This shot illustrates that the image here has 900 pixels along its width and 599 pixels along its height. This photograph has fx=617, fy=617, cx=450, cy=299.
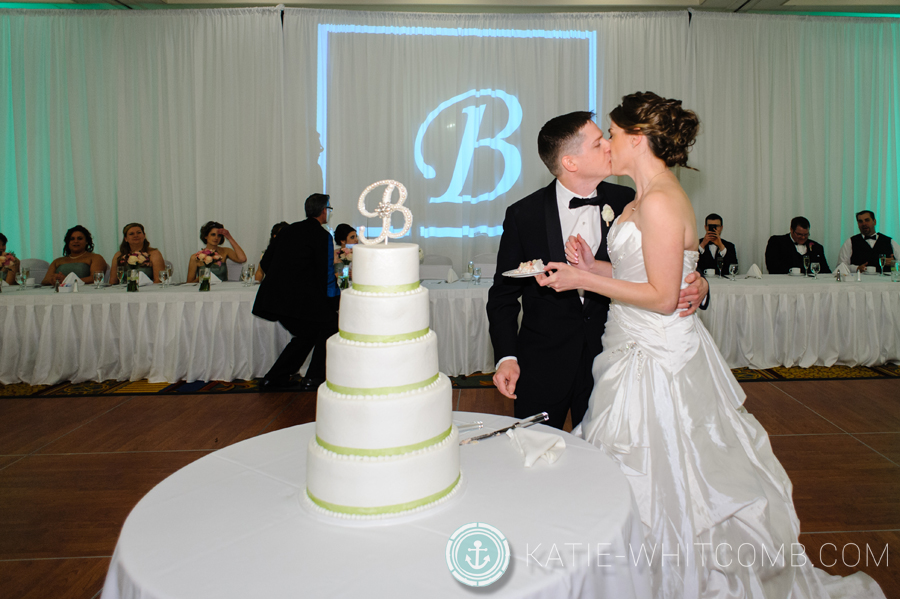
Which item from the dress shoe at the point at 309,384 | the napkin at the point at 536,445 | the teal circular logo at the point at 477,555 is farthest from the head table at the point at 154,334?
the teal circular logo at the point at 477,555

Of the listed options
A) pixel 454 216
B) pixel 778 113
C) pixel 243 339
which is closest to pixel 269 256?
pixel 243 339

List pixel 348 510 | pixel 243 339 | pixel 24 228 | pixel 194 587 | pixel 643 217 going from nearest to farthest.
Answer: pixel 194 587 < pixel 348 510 < pixel 643 217 < pixel 243 339 < pixel 24 228

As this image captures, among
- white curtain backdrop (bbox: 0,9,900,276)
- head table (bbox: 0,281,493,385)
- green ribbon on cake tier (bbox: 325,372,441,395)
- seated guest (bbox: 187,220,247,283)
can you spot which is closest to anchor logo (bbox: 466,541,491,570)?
green ribbon on cake tier (bbox: 325,372,441,395)

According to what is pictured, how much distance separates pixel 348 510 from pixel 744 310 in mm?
5131

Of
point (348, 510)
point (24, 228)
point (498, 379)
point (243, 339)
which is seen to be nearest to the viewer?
point (348, 510)

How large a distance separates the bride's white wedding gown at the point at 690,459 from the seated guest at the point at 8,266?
19.7 feet

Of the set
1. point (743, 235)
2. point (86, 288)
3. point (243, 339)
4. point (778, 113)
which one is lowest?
point (243, 339)

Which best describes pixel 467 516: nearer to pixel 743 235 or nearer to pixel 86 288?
pixel 86 288

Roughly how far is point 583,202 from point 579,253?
0.27 meters

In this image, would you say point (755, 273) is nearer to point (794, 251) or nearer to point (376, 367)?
point (794, 251)

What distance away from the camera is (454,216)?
8148 mm

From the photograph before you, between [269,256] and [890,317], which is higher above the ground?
[269,256]

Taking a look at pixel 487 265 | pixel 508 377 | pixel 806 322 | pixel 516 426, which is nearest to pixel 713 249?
pixel 806 322

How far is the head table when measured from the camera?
5184 millimetres
